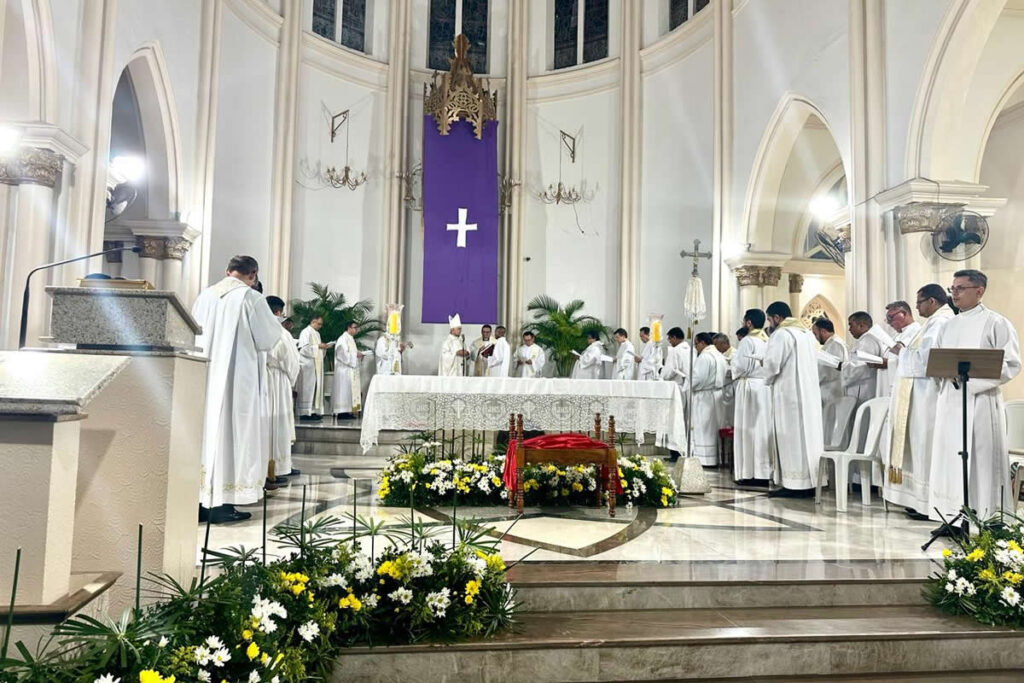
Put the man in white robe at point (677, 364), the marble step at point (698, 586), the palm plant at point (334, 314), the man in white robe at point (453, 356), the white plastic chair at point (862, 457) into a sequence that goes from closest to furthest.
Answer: the marble step at point (698, 586) < the white plastic chair at point (862, 457) < the man in white robe at point (677, 364) < the man in white robe at point (453, 356) < the palm plant at point (334, 314)

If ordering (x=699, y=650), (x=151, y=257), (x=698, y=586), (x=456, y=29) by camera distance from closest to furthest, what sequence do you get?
(x=699, y=650) < (x=698, y=586) < (x=151, y=257) < (x=456, y=29)

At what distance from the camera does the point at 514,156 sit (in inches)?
595

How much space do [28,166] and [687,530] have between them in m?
6.75

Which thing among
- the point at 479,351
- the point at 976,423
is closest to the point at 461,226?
the point at 479,351

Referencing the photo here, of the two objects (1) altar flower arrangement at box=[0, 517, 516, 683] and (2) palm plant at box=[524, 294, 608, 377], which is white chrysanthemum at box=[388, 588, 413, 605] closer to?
(1) altar flower arrangement at box=[0, 517, 516, 683]

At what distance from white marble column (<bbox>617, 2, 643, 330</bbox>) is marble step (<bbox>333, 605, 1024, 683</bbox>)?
1086 cm

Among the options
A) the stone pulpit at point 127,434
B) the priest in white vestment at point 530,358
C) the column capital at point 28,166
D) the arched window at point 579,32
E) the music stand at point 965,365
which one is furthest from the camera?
the arched window at point 579,32

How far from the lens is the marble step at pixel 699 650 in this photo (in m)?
2.87

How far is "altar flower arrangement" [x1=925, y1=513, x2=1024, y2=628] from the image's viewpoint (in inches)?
132

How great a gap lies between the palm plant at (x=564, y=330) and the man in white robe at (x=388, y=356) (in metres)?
3.36

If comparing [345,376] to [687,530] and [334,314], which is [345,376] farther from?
[687,530]

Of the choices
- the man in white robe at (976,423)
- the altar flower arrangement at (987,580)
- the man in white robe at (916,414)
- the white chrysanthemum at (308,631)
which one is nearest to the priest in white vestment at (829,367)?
the man in white robe at (916,414)

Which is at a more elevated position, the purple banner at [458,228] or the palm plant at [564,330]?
the purple banner at [458,228]

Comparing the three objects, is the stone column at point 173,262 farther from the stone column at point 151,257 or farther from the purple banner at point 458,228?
the purple banner at point 458,228
